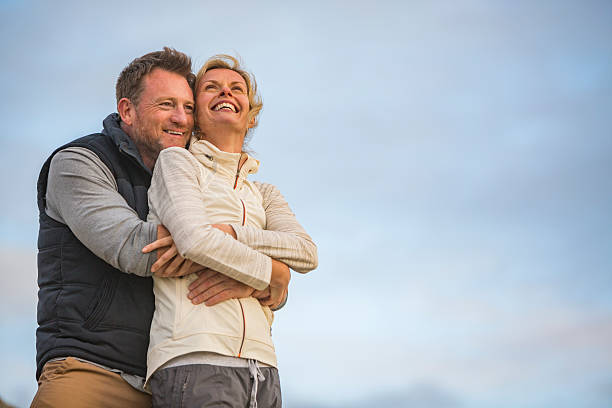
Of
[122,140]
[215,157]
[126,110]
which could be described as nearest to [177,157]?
[215,157]

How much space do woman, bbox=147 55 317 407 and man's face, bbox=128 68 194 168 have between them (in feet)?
1.35

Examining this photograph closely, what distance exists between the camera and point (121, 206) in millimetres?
3529

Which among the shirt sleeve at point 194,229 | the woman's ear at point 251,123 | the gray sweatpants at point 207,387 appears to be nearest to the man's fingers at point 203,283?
the shirt sleeve at point 194,229

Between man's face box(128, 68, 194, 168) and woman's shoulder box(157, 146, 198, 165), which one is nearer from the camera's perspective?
woman's shoulder box(157, 146, 198, 165)

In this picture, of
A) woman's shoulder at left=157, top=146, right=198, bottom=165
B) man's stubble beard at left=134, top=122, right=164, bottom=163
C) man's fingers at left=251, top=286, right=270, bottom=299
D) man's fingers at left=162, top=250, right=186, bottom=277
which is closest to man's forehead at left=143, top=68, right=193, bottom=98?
man's stubble beard at left=134, top=122, right=164, bottom=163

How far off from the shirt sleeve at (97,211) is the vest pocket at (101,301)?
0.21 meters

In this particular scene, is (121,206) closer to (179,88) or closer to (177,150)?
(177,150)

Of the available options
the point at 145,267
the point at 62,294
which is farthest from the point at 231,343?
the point at 62,294

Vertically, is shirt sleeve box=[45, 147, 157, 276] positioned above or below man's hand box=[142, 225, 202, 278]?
above

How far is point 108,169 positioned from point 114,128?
0.41 m

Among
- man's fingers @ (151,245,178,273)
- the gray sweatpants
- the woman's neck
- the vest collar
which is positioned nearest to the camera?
the gray sweatpants

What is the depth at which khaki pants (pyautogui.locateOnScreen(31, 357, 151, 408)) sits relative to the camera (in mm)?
3412

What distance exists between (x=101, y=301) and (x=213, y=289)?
2.31ft

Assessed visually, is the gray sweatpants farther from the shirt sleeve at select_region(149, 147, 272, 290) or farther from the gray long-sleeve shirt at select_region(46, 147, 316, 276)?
the gray long-sleeve shirt at select_region(46, 147, 316, 276)
